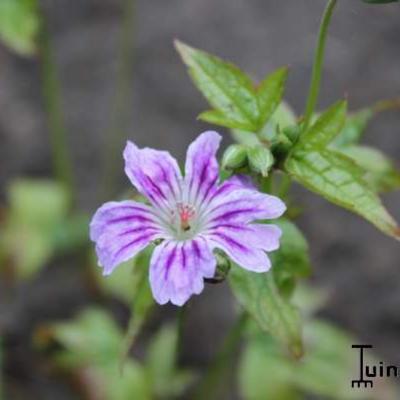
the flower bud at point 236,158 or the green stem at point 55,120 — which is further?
the green stem at point 55,120

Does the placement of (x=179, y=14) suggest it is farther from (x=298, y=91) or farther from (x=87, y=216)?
(x=87, y=216)

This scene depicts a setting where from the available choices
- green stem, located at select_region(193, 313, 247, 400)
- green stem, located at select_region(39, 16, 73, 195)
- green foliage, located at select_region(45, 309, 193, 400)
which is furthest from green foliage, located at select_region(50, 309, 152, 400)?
green stem, located at select_region(39, 16, 73, 195)

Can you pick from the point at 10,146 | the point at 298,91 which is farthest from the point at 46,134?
the point at 298,91

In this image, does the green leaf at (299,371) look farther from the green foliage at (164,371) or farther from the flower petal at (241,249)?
the flower petal at (241,249)

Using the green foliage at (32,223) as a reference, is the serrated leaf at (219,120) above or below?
below

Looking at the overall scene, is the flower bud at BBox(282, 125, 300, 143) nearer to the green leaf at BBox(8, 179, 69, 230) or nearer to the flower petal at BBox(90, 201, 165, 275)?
the flower petal at BBox(90, 201, 165, 275)

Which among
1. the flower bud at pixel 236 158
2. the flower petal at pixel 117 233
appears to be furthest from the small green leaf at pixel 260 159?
the flower petal at pixel 117 233
